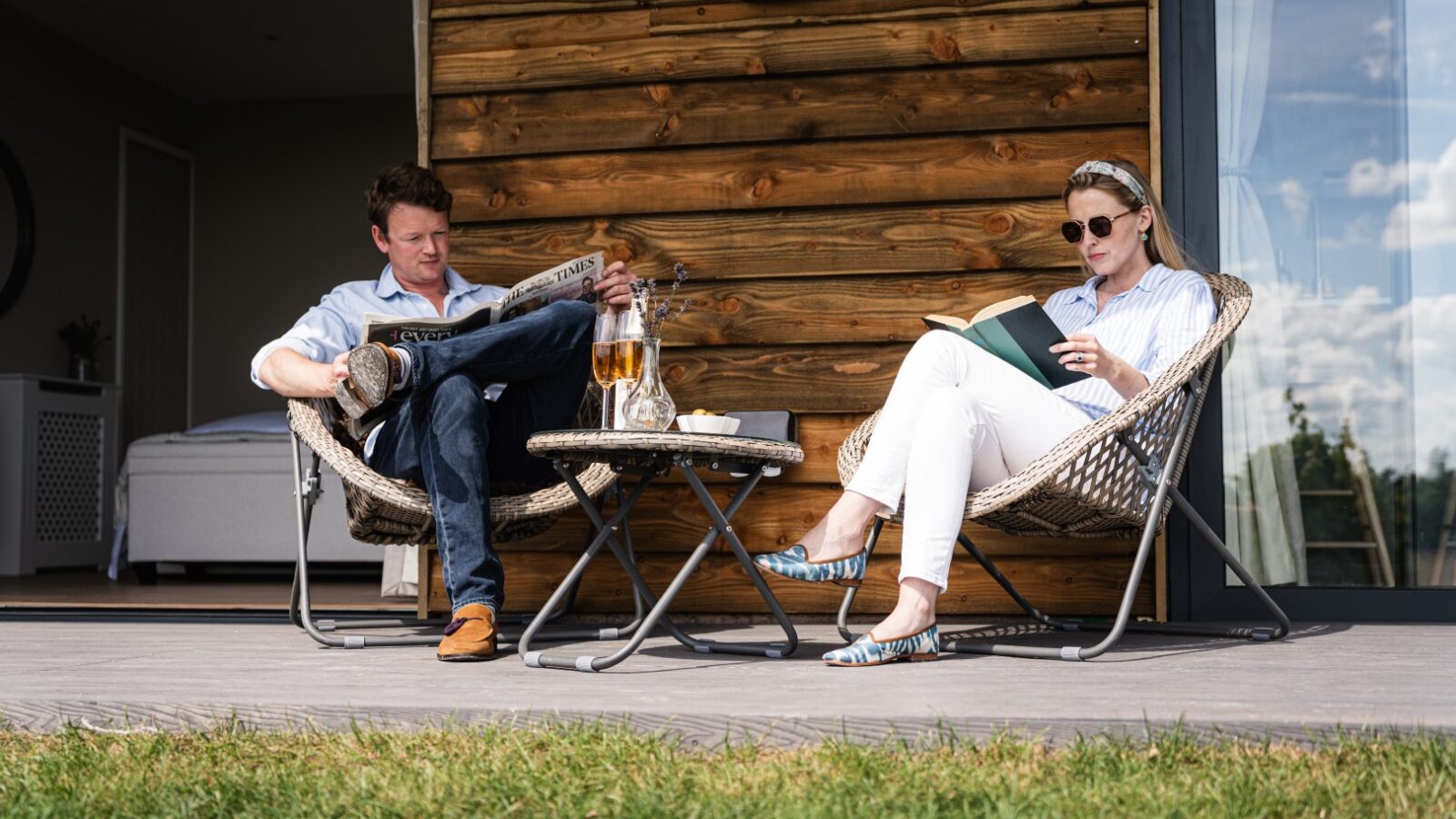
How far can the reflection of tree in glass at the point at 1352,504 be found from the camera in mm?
3254

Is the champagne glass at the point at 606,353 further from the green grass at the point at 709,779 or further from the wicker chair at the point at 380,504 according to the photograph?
the green grass at the point at 709,779

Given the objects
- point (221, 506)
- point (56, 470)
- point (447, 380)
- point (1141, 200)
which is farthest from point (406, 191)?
point (56, 470)

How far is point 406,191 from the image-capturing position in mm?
3215

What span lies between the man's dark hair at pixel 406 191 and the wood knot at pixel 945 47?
1.25 metres

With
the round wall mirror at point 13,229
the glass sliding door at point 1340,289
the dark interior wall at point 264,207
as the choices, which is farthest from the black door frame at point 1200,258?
the dark interior wall at point 264,207

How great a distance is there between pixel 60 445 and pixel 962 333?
514cm

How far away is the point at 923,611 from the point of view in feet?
8.03

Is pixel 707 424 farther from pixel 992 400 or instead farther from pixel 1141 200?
pixel 1141 200

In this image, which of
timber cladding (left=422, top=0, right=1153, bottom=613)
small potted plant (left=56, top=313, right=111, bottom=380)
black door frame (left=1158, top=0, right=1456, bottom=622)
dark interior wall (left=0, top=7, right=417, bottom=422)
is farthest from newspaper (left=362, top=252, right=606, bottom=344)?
dark interior wall (left=0, top=7, right=417, bottom=422)

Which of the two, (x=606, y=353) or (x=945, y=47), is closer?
(x=606, y=353)

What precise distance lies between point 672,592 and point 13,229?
5711 millimetres

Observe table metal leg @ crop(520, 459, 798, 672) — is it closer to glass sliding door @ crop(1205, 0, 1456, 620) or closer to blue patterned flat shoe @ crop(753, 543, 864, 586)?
blue patterned flat shoe @ crop(753, 543, 864, 586)

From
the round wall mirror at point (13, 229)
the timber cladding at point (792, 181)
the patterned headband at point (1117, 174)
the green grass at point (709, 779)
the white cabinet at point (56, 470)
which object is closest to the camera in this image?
the green grass at point (709, 779)

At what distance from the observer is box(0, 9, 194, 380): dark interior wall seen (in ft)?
22.6
